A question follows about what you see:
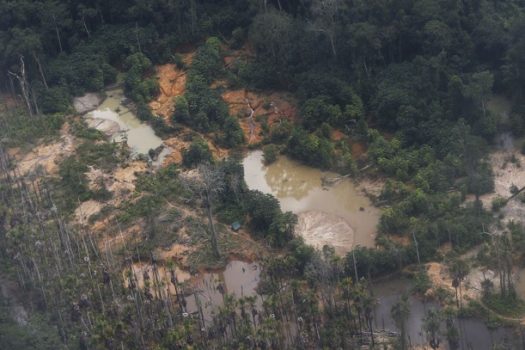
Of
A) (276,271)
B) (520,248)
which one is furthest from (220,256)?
(520,248)

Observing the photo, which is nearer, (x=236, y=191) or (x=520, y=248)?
(x=520, y=248)

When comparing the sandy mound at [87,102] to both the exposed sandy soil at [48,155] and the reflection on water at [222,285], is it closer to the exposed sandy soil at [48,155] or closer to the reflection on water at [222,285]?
the exposed sandy soil at [48,155]

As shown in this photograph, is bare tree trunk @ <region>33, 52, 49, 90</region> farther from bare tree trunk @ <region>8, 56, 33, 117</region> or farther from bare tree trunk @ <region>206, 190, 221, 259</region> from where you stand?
bare tree trunk @ <region>206, 190, 221, 259</region>

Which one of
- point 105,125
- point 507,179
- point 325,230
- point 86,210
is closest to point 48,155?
point 105,125

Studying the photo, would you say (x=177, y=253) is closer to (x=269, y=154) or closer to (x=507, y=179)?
(x=269, y=154)

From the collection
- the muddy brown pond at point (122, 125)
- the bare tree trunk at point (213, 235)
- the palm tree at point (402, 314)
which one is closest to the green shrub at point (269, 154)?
the muddy brown pond at point (122, 125)

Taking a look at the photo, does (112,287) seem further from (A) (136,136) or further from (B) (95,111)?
(B) (95,111)
